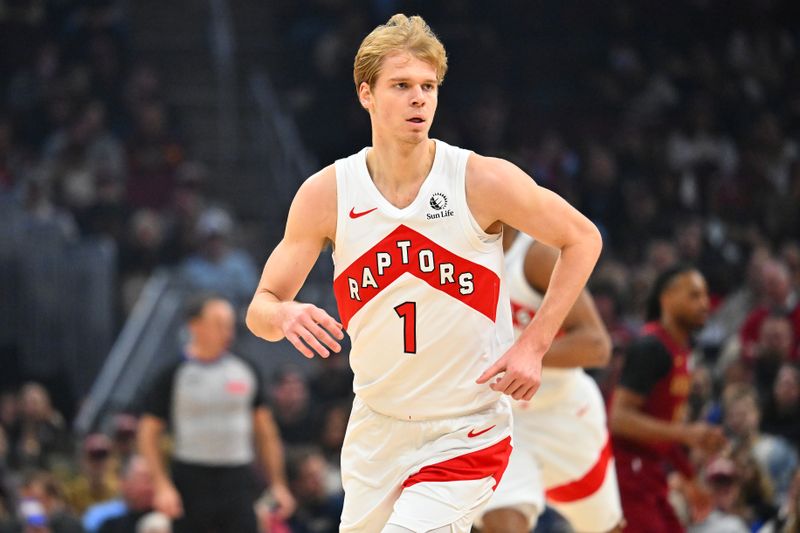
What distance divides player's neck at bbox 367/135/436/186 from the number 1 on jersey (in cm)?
47

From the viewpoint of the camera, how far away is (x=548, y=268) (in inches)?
263

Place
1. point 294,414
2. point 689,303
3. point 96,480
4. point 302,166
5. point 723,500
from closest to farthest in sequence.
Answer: point 689,303 < point 723,500 < point 96,480 < point 294,414 < point 302,166

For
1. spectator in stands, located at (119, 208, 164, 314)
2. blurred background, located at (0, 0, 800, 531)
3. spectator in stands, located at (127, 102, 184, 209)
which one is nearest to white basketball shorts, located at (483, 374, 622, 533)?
blurred background, located at (0, 0, 800, 531)

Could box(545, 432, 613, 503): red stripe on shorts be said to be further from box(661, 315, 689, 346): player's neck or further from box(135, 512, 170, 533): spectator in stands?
box(135, 512, 170, 533): spectator in stands

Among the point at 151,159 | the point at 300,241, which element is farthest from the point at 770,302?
the point at 151,159

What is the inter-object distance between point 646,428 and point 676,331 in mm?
714

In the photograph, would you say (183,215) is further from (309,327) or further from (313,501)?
(309,327)

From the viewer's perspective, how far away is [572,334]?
672cm

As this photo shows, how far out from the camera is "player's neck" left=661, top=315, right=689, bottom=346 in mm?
7699

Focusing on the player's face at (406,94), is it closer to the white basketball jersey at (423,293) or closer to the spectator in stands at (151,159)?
the white basketball jersey at (423,293)

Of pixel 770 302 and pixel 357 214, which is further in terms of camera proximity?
pixel 770 302

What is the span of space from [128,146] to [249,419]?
8688mm

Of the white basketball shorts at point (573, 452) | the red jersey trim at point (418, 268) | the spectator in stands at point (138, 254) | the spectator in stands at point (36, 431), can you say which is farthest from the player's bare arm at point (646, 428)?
the spectator in stands at point (138, 254)

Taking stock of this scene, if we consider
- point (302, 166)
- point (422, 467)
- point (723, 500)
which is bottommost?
point (723, 500)
